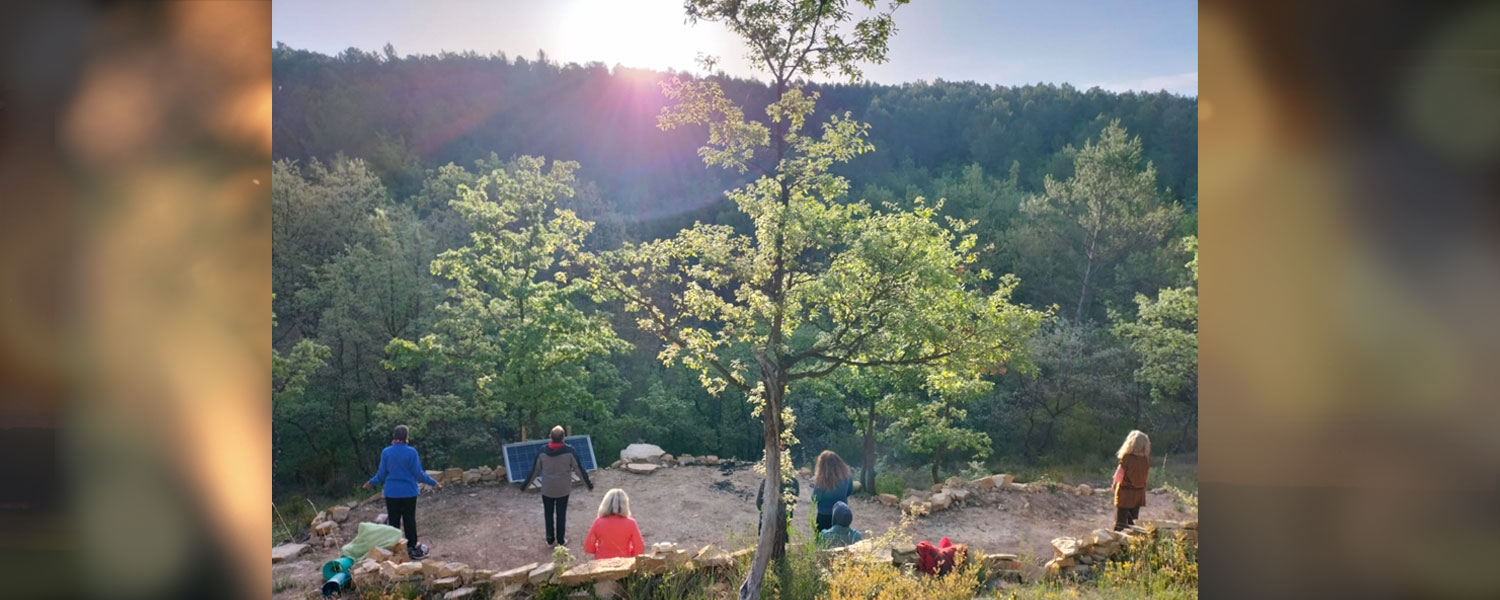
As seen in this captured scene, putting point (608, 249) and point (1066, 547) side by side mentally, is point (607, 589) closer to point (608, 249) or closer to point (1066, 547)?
point (1066, 547)

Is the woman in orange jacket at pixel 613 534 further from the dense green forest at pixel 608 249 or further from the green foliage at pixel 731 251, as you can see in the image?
the dense green forest at pixel 608 249

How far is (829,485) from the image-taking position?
431 cm

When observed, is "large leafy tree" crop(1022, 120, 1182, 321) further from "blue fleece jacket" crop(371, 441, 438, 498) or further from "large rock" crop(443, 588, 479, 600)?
"large rock" crop(443, 588, 479, 600)

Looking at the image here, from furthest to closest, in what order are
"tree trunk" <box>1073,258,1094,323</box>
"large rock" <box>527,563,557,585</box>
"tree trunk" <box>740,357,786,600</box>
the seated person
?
"tree trunk" <box>1073,258,1094,323</box>, the seated person, "large rock" <box>527,563,557,585</box>, "tree trunk" <box>740,357,786,600</box>

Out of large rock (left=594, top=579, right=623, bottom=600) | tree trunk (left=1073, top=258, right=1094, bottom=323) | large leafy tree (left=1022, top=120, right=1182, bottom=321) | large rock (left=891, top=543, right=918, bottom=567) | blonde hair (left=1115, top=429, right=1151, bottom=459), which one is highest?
large leafy tree (left=1022, top=120, right=1182, bottom=321)

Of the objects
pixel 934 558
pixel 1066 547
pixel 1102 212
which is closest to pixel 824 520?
pixel 934 558

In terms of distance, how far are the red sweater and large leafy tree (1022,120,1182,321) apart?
1087cm

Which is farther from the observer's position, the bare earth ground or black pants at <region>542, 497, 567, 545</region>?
the bare earth ground

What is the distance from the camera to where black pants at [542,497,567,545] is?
15.7ft

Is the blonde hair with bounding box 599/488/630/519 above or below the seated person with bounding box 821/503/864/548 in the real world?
above

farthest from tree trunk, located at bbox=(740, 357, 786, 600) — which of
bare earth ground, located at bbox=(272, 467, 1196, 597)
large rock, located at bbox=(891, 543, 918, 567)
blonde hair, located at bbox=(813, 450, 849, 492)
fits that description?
bare earth ground, located at bbox=(272, 467, 1196, 597)

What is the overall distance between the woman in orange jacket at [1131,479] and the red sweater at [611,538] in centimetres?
303

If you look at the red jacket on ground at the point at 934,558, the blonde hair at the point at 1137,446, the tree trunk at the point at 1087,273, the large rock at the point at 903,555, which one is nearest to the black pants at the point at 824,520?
the large rock at the point at 903,555
